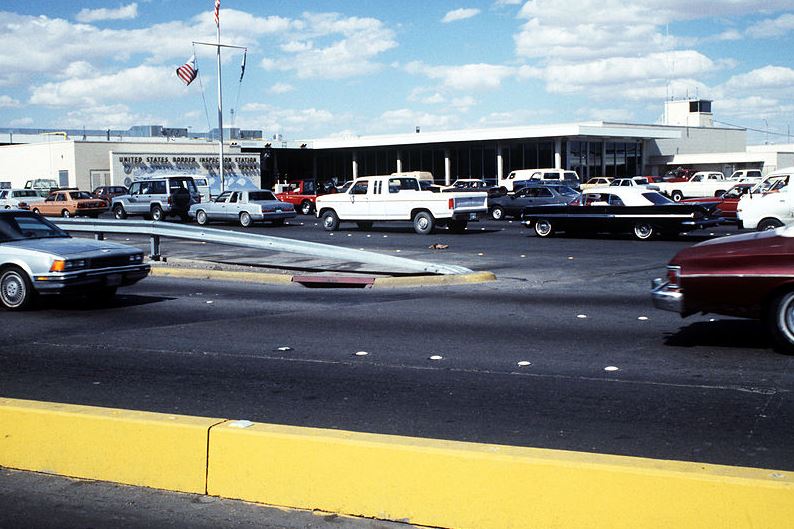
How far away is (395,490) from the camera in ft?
15.4

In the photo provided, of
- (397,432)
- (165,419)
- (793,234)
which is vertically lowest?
(397,432)

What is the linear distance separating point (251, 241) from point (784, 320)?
11703mm

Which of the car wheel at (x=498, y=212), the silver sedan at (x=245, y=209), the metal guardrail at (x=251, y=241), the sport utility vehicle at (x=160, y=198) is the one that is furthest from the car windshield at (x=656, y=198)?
the sport utility vehicle at (x=160, y=198)

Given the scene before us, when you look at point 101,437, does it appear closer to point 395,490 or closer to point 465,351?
point 395,490

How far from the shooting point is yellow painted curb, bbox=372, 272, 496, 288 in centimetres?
1592

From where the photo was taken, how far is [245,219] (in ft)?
120

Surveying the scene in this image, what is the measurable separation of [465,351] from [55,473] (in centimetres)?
478

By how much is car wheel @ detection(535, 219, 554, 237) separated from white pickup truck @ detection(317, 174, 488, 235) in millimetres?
2556

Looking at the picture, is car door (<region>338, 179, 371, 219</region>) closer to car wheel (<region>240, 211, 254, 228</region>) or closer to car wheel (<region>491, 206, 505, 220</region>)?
car wheel (<region>240, 211, 254, 228</region>)

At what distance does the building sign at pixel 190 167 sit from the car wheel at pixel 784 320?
53.1 meters

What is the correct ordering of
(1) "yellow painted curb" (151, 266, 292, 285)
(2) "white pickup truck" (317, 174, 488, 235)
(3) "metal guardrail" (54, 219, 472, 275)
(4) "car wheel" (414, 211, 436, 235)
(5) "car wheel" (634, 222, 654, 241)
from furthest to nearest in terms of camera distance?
1. (4) "car wheel" (414, 211, 436, 235)
2. (2) "white pickup truck" (317, 174, 488, 235)
3. (5) "car wheel" (634, 222, 654, 241)
4. (1) "yellow painted curb" (151, 266, 292, 285)
5. (3) "metal guardrail" (54, 219, 472, 275)

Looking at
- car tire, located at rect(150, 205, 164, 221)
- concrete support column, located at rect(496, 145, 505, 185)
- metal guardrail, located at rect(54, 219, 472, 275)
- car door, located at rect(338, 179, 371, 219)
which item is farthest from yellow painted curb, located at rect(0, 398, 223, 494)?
concrete support column, located at rect(496, 145, 505, 185)

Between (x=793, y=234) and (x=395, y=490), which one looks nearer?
(x=395, y=490)

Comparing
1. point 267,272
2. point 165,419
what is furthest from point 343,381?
point 267,272
